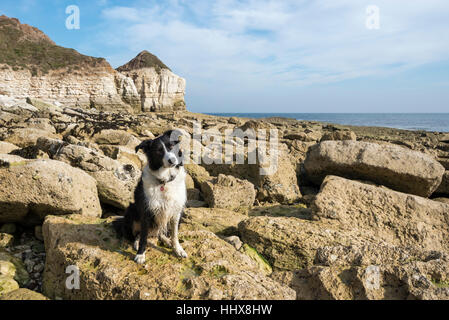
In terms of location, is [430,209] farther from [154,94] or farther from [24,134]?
[154,94]

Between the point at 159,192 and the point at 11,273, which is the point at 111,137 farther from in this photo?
the point at 159,192

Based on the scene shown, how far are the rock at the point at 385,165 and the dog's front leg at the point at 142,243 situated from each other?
17.7 feet

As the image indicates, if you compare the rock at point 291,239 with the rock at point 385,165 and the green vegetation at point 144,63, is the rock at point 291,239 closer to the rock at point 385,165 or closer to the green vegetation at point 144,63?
the rock at point 385,165

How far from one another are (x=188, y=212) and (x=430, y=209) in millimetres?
4933

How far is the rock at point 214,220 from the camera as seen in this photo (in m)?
5.16

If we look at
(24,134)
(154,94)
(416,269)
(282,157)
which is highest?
(154,94)

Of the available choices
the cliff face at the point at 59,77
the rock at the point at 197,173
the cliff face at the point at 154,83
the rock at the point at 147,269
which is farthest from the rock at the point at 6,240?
the cliff face at the point at 154,83

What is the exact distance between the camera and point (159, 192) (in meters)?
3.51

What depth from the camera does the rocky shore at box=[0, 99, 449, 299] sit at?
3.10m

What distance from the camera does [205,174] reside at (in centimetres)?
809
